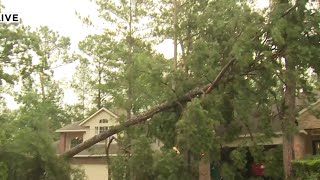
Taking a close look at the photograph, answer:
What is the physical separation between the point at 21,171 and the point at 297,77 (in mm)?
9675

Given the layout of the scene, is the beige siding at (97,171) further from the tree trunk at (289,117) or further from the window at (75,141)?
the tree trunk at (289,117)

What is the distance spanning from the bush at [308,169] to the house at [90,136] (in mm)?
14862

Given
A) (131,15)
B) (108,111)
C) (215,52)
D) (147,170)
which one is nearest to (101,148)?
(108,111)

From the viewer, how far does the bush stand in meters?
12.9

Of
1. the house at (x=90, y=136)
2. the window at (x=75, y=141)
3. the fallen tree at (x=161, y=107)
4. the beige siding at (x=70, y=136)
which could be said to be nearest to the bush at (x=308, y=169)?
the fallen tree at (x=161, y=107)

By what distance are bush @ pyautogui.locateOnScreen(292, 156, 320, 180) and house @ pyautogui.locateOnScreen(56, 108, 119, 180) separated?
585 inches

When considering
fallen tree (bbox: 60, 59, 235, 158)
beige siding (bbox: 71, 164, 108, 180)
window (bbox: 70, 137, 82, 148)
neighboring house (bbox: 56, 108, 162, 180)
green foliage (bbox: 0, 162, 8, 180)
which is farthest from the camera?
window (bbox: 70, 137, 82, 148)

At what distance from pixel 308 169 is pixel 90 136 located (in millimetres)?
18585

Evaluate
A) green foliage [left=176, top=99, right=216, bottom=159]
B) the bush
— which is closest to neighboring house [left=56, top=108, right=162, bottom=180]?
green foliage [left=176, top=99, right=216, bottom=159]

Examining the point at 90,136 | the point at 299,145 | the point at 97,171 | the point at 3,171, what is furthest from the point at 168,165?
the point at 90,136

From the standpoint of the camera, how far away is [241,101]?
13.9 meters

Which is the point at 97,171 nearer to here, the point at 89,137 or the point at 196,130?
the point at 89,137

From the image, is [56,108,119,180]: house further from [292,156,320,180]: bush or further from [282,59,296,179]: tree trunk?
[292,156,320,180]: bush

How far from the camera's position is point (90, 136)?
2914 cm
